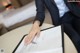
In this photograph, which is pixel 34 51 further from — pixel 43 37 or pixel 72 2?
pixel 72 2

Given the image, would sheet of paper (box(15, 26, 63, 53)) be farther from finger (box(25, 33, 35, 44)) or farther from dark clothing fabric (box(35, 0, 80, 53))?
dark clothing fabric (box(35, 0, 80, 53))

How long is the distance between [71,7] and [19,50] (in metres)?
0.50

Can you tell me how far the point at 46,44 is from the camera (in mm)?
1029

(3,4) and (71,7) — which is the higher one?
(71,7)

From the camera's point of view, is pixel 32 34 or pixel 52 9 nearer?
pixel 32 34

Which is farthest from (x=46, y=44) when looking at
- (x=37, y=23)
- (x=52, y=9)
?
(x=52, y=9)

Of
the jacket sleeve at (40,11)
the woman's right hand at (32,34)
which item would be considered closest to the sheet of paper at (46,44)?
the woman's right hand at (32,34)

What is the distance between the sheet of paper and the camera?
0.97 metres

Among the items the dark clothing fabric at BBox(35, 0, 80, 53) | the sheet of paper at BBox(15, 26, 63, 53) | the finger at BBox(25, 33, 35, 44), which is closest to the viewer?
the sheet of paper at BBox(15, 26, 63, 53)

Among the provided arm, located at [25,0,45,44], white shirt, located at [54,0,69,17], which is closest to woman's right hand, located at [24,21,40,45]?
arm, located at [25,0,45,44]

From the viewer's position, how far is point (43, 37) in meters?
1.10

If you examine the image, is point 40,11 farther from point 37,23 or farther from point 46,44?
point 46,44

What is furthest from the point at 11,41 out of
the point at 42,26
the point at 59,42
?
the point at 59,42

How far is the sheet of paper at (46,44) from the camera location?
3.19ft
